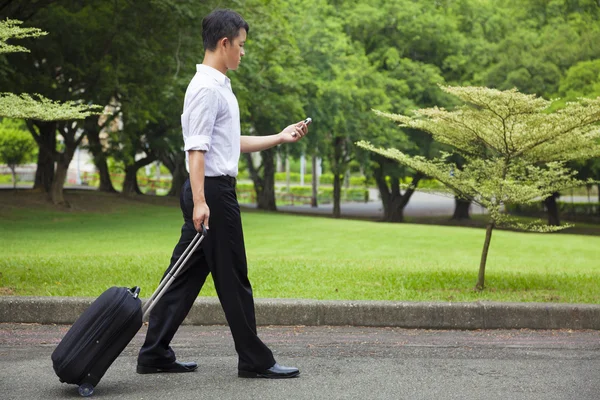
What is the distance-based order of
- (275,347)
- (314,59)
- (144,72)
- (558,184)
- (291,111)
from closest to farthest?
(275,347), (558,184), (144,72), (291,111), (314,59)

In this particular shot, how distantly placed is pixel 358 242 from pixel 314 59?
48.8ft

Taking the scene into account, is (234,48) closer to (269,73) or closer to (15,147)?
(269,73)

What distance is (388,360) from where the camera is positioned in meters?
5.72

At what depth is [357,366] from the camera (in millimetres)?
5512

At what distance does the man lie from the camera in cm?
505

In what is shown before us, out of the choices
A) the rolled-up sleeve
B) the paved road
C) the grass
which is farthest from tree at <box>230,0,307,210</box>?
the rolled-up sleeve

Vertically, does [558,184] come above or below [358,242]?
above

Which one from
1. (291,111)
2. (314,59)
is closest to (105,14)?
(291,111)

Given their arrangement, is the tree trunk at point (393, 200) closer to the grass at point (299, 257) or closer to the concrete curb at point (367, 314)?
the grass at point (299, 257)

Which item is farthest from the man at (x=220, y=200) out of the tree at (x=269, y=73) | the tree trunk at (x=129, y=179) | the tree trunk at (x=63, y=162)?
the tree trunk at (x=129, y=179)

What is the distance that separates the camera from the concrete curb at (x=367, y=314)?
7.05 metres

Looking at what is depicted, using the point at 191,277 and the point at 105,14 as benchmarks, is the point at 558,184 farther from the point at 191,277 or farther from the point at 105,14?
the point at 105,14

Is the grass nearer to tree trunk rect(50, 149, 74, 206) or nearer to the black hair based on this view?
tree trunk rect(50, 149, 74, 206)

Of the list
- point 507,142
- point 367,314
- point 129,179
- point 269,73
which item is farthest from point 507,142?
point 129,179
